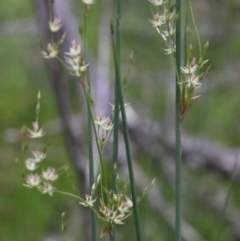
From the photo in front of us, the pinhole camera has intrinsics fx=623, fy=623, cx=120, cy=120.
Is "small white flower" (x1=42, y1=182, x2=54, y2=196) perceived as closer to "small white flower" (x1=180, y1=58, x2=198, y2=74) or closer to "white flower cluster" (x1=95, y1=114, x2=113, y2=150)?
"white flower cluster" (x1=95, y1=114, x2=113, y2=150)

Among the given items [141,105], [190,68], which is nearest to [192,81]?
[190,68]

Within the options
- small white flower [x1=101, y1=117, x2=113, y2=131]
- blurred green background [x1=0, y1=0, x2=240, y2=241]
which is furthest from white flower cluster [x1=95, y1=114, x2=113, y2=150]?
Answer: blurred green background [x1=0, y1=0, x2=240, y2=241]

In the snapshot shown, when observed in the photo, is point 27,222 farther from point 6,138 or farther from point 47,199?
point 6,138

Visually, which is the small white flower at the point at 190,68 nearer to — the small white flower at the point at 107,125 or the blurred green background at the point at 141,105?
the small white flower at the point at 107,125

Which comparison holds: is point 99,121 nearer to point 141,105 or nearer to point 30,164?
point 30,164

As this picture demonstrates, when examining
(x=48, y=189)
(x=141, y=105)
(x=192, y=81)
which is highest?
(x=192, y=81)

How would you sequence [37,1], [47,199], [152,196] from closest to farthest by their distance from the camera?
[37,1] < [152,196] < [47,199]

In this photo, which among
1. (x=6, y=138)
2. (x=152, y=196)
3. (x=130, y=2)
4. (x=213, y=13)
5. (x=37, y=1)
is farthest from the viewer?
(x=130, y=2)

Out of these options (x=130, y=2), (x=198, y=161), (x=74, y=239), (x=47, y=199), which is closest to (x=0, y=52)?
(x=130, y=2)
